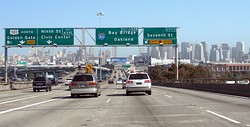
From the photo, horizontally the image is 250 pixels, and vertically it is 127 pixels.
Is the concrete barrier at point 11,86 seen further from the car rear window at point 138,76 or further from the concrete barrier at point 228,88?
the concrete barrier at point 228,88

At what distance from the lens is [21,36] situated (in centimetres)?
5469

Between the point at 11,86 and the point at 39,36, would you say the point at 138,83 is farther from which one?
the point at 11,86

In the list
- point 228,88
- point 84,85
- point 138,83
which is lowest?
point 228,88

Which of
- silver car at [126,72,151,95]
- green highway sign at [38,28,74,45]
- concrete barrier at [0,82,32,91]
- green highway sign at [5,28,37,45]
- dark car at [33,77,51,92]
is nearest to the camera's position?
silver car at [126,72,151,95]

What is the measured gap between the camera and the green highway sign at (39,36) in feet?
179

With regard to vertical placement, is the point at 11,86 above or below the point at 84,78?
below

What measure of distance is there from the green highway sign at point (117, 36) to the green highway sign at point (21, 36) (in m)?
8.68

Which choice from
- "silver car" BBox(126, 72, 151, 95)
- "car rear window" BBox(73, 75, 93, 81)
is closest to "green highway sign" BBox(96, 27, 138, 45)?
"silver car" BBox(126, 72, 151, 95)

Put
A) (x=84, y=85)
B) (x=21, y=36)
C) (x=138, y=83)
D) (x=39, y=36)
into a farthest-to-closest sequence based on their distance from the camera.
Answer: (x=39, y=36)
(x=21, y=36)
(x=138, y=83)
(x=84, y=85)

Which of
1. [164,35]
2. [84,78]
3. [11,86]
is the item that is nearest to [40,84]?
[11,86]

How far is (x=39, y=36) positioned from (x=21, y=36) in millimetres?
2379

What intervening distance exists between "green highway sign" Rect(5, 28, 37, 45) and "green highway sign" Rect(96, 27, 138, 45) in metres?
8.68

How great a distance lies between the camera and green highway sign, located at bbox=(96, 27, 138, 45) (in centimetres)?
5525

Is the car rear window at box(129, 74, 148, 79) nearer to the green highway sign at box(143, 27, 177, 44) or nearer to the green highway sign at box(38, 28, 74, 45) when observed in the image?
the green highway sign at box(143, 27, 177, 44)
